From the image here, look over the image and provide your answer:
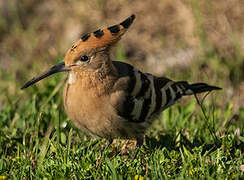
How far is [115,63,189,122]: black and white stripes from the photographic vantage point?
10.1 feet

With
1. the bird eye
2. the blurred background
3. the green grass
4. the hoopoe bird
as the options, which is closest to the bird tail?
the green grass

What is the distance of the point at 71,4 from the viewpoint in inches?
236

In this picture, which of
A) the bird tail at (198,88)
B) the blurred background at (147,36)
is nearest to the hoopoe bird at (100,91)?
the bird tail at (198,88)

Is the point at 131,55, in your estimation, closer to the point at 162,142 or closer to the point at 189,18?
the point at 189,18

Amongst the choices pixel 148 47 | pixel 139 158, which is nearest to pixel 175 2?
pixel 148 47

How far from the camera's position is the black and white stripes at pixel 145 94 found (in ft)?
10.1

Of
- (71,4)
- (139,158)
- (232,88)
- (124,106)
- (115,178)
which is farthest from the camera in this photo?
(71,4)

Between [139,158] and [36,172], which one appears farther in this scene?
[139,158]

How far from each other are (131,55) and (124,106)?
2394mm

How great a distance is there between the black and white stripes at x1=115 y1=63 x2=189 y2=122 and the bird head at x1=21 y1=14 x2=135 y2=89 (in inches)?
11.1

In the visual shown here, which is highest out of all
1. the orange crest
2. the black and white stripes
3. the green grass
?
the orange crest

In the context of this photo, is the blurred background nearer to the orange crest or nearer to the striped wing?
the striped wing

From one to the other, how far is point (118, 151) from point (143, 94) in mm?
492

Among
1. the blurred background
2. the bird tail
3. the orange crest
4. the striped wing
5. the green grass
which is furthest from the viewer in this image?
the blurred background
